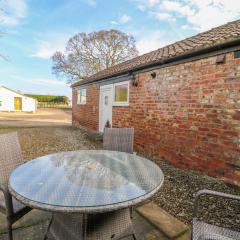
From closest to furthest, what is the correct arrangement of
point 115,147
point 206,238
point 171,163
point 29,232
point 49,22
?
point 206,238, point 29,232, point 115,147, point 171,163, point 49,22

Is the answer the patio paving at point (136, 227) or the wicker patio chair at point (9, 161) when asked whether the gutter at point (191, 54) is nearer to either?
the patio paving at point (136, 227)

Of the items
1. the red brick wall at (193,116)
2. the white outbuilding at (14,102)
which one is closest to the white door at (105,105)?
the red brick wall at (193,116)

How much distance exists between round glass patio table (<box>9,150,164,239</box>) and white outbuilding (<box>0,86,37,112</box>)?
1212 inches

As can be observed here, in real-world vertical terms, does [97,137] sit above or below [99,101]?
below

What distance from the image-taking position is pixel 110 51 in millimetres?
21344

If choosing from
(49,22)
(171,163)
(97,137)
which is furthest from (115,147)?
Result: (49,22)

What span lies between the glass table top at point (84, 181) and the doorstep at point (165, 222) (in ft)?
2.53


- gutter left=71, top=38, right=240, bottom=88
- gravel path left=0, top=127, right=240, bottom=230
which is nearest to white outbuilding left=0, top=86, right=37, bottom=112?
gutter left=71, top=38, right=240, bottom=88

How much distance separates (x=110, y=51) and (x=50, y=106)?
25415 millimetres

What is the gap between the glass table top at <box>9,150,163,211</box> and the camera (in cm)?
126

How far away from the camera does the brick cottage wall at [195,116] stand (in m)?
3.45

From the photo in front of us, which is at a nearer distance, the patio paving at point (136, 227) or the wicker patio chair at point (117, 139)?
the patio paving at point (136, 227)

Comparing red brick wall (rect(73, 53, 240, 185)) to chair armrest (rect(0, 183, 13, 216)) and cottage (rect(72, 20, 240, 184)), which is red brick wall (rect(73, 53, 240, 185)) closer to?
cottage (rect(72, 20, 240, 184))

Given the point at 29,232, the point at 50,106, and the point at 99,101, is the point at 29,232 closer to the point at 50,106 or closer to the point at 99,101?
the point at 99,101
